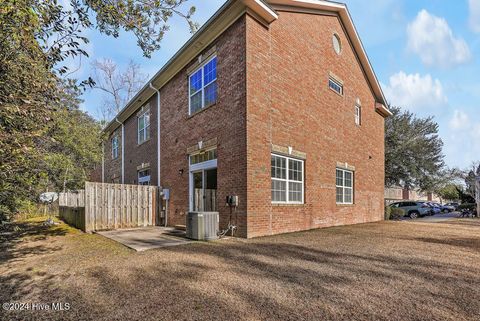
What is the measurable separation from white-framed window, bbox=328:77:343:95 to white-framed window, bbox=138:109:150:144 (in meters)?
10.0

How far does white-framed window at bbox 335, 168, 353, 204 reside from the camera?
14.0 meters

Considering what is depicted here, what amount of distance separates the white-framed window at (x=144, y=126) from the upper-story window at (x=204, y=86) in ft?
17.6

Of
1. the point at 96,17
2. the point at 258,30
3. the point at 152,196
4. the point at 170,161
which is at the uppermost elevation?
the point at 258,30

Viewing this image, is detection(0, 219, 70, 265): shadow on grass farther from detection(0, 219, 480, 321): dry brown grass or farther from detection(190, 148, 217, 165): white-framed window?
detection(190, 148, 217, 165): white-framed window

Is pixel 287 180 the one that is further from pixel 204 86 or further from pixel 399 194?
pixel 399 194

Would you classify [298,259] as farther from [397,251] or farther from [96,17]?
[96,17]

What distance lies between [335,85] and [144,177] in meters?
11.6

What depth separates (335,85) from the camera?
14.4m

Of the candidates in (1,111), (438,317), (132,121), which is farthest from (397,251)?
(132,121)

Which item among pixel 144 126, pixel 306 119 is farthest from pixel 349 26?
pixel 144 126

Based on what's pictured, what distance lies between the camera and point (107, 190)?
38.3ft

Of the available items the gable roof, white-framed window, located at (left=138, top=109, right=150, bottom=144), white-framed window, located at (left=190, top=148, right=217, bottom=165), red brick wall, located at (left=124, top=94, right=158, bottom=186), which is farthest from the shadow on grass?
the gable roof

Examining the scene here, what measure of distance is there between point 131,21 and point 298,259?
563 centimetres

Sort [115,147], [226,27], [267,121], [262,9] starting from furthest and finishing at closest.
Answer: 1. [115,147]
2. [226,27]
3. [267,121]
4. [262,9]
